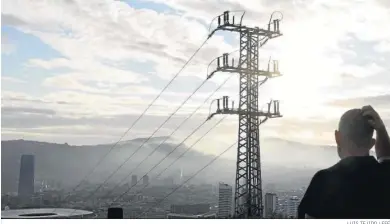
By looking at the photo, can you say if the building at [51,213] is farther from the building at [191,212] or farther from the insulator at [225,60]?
the insulator at [225,60]

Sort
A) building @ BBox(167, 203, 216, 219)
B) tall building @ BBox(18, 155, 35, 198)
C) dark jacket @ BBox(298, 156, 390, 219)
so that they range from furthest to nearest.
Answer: building @ BBox(167, 203, 216, 219) < tall building @ BBox(18, 155, 35, 198) < dark jacket @ BBox(298, 156, 390, 219)

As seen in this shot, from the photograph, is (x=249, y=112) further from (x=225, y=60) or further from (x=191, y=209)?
(x=191, y=209)

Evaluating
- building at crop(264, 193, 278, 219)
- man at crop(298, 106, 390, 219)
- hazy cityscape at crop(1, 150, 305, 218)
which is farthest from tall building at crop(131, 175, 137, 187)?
man at crop(298, 106, 390, 219)

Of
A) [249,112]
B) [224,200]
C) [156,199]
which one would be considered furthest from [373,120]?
[156,199]

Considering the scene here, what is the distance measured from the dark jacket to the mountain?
0.59 meters

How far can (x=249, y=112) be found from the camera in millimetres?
1987

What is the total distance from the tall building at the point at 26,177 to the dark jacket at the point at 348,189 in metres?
1.14

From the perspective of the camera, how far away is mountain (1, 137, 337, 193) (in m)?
1.80

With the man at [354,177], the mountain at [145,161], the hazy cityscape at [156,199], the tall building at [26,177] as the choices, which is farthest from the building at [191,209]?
the man at [354,177]

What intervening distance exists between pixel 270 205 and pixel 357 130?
34.9 inches

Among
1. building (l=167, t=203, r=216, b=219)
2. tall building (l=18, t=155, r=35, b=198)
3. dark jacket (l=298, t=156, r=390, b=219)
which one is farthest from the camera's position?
building (l=167, t=203, r=216, b=219)

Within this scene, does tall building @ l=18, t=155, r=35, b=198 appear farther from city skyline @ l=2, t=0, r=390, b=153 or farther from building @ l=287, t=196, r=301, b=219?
building @ l=287, t=196, r=301, b=219

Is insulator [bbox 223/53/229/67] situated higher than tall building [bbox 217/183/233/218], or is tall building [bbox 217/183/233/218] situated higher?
insulator [bbox 223/53/229/67]

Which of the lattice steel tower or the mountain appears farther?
the lattice steel tower
